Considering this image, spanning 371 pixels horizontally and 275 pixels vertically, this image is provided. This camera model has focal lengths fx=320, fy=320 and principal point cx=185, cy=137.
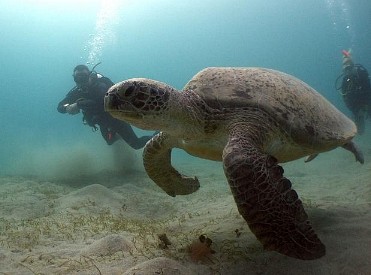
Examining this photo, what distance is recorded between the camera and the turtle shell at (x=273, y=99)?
3.92 m

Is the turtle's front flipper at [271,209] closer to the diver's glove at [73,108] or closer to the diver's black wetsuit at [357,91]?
the diver's glove at [73,108]

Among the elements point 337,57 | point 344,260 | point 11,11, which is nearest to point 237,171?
point 344,260

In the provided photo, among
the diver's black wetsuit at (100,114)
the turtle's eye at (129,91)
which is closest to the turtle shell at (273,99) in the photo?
the turtle's eye at (129,91)

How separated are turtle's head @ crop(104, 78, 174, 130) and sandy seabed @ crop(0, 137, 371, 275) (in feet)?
4.64

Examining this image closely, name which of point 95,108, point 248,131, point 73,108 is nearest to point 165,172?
point 248,131

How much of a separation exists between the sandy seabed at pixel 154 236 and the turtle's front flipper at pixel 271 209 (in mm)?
248

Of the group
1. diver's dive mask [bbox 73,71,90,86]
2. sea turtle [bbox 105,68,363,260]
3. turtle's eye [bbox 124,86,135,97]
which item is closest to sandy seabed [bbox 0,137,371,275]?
sea turtle [bbox 105,68,363,260]

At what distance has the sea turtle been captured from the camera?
2.82 metres

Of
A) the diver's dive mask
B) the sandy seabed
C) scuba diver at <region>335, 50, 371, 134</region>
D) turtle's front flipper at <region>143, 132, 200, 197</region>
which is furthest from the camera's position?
scuba diver at <region>335, 50, 371, 134</region>

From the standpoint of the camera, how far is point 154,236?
162 inches

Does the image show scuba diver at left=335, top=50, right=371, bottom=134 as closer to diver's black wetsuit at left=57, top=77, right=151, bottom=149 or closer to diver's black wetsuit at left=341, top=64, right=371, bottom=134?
diver's black wetsuit at left=341, top=64, right=371, bottom=134

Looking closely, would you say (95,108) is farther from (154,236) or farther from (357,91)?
(357,91)

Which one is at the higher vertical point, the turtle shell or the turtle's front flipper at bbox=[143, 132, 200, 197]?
the turtle shell

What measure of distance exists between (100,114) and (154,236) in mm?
7455
